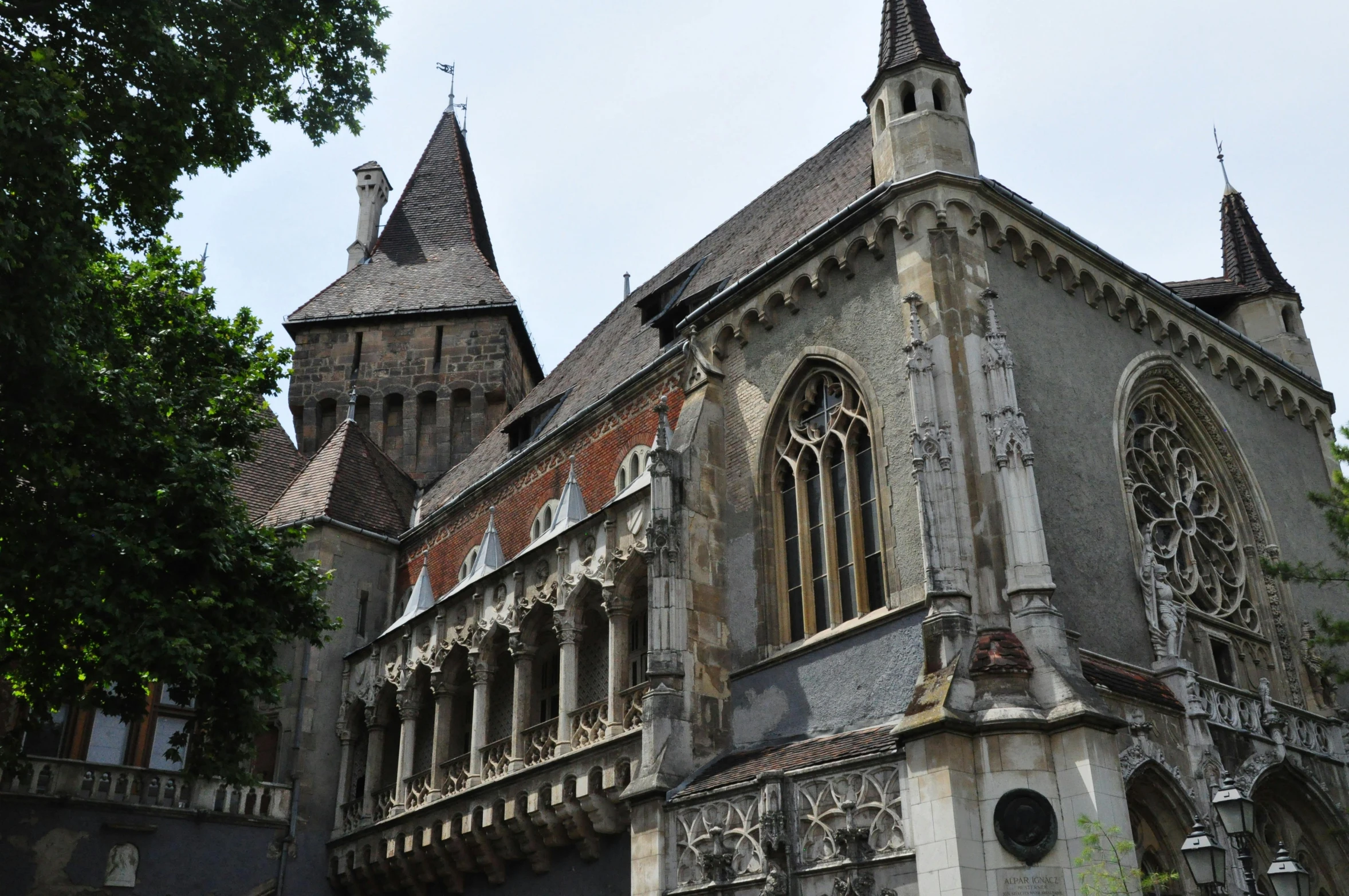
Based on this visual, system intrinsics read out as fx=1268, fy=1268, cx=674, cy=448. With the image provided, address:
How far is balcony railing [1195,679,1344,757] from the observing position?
49.9ft

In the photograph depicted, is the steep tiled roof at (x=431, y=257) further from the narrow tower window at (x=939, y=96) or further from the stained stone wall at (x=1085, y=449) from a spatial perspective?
the stained stone wall at (x=1085, y=449)

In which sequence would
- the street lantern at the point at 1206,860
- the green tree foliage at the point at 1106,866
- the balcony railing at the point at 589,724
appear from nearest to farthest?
the street lantern at the point at 1206,860 < the green tree foliage at the point at 1106,866 < the balcony railing at the point at 589,724

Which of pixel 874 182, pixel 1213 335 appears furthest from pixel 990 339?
pixel 1213 335

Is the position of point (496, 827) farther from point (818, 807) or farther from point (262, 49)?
point (262, 49)

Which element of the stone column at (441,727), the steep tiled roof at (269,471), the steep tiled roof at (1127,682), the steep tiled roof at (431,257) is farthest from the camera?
the steep tiled roof at (431,257)

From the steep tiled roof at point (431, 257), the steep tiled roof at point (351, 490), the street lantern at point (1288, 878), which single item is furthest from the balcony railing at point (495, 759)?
the steep tiled roof at point (431, 257)

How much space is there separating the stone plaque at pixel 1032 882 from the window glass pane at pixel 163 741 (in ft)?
50.9

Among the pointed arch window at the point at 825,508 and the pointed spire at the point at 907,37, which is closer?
the pointed arch window at the point at 825,508

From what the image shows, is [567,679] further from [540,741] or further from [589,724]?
[540,741]

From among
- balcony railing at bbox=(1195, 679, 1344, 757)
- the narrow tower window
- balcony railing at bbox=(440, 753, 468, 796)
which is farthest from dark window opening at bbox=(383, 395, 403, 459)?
balcony railing at bbox=(1195, 679, 1344, 757)

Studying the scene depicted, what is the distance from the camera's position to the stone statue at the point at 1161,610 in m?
15.3

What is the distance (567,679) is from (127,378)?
7507 mm

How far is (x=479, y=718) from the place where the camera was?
67.8 feet

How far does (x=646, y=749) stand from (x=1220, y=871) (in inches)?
296
